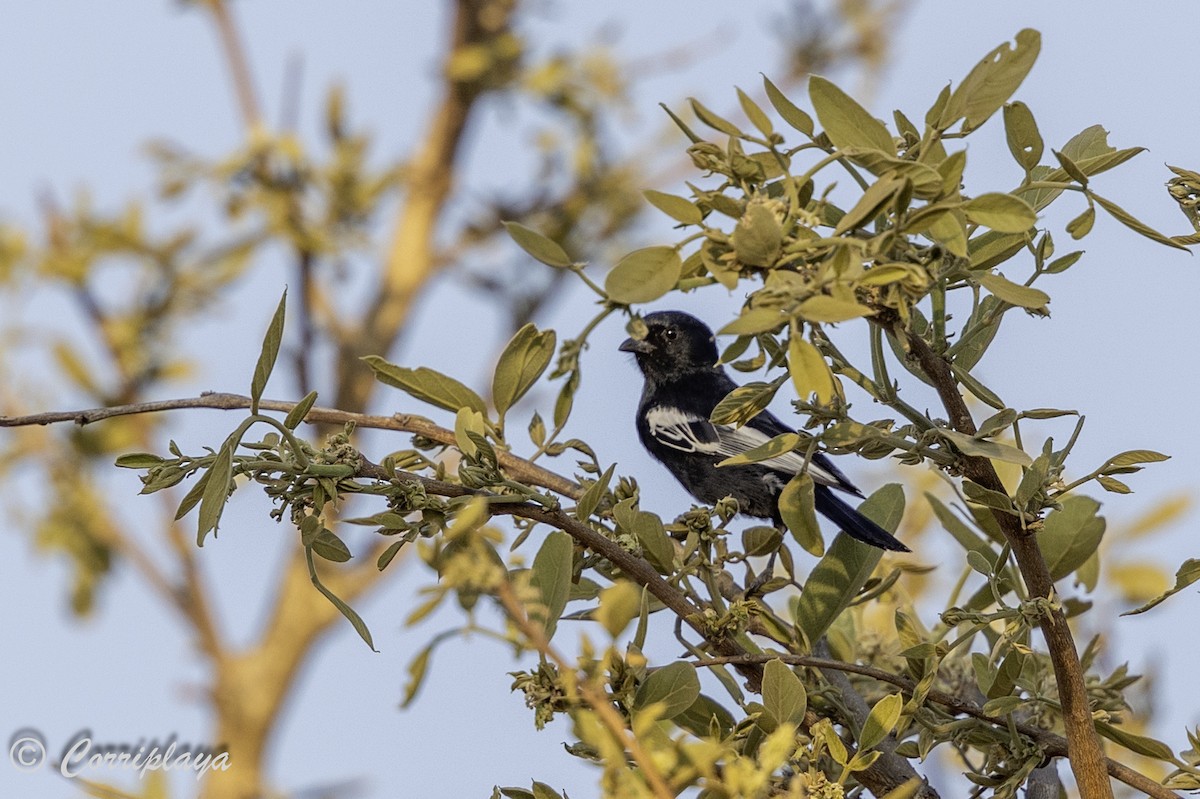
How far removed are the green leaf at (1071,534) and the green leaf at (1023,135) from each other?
65cm

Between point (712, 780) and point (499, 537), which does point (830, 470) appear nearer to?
point (499, 537)

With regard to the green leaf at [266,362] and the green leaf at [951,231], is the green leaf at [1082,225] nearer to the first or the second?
the green leaf at [951,231]

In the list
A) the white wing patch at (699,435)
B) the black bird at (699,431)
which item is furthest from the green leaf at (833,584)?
the white wing patch at (699,435)

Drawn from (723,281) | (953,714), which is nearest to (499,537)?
(953,714)

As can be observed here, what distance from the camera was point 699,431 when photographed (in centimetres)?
423

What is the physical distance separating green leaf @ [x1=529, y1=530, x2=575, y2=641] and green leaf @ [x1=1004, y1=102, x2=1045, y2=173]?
2.30 ft

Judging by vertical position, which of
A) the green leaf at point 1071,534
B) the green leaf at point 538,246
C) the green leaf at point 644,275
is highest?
the green leaf at point 538,246

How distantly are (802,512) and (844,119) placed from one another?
47 centimetres

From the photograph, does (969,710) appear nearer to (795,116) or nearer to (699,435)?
(795,116)

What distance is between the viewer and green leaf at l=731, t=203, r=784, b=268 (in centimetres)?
128

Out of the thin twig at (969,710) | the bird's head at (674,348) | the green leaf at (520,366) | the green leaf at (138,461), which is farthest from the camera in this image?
the bird's head at (674,348)

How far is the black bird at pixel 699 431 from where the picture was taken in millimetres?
3961

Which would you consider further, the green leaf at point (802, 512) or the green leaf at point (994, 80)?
the green leaf at point (802, 512)

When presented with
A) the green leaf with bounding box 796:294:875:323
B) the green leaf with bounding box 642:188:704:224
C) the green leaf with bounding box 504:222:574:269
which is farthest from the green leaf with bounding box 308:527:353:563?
the green leaf with bounding box 796:294:875:323
